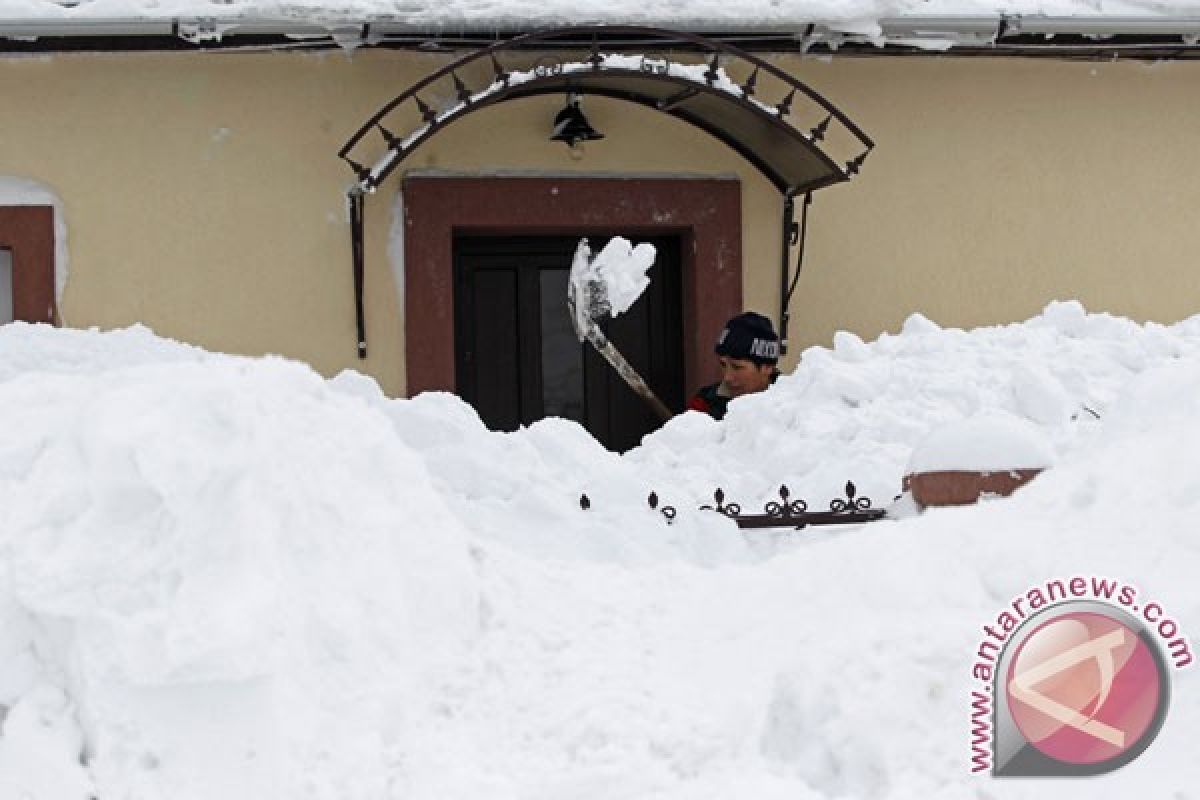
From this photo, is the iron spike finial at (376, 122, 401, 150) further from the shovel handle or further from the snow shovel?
the shovel handle

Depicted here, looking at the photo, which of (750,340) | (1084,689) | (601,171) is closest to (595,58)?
(601,171)

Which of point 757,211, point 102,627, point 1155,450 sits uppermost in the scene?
point 757,211

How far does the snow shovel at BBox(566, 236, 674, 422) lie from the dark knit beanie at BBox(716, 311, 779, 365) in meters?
0.48

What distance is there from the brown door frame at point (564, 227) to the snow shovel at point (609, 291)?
200 millimetres

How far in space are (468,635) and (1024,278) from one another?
4904 millimetres

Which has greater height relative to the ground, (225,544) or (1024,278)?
(1024,278)

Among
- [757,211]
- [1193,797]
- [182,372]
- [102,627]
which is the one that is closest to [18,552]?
[102,627]

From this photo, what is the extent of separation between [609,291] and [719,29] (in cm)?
125

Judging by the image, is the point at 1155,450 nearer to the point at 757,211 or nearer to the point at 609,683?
the point at 609,683

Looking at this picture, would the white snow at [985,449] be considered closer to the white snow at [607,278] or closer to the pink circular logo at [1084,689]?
the pink circular logo at [1084,689]

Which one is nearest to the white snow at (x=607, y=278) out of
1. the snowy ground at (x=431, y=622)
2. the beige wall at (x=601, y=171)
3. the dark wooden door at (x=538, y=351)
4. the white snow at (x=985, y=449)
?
the dark wooden door at (x=538, y=351)

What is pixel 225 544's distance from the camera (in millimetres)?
2803

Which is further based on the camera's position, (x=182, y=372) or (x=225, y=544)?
(x=182, y=372)

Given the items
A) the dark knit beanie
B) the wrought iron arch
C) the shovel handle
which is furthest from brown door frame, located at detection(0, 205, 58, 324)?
the dark knit beanie
